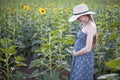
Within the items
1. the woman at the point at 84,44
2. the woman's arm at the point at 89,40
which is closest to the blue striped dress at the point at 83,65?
the woman at the point at 84,44

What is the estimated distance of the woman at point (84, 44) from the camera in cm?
257

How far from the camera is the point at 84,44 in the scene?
8.89 feet

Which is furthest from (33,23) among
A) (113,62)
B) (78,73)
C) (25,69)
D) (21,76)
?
(113,62)

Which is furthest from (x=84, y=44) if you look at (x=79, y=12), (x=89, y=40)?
(x=79, y=12)

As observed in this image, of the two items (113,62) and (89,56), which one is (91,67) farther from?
(113,62)

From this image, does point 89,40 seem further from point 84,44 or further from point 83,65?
point 83,65

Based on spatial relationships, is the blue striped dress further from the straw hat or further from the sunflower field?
the straw hat

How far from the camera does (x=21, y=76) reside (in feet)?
10.0

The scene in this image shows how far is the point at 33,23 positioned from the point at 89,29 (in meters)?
2.17

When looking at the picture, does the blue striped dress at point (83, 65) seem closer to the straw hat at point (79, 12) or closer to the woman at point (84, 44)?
the woman at point (84, 44)

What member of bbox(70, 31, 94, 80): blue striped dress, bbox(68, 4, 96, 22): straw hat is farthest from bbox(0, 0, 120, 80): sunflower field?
bbox(68, 4, 96, 22): straw hat

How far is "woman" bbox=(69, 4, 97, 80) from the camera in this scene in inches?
101

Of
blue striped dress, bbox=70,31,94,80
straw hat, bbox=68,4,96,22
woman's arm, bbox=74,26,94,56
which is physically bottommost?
blue striped dress, bbox=70,31,94,80

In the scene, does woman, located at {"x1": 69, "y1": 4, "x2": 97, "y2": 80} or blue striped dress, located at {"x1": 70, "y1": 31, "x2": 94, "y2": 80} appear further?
blue striped dress, located at {"x1": 70, "y1": 31, "x2": 94, "y2": 80}
